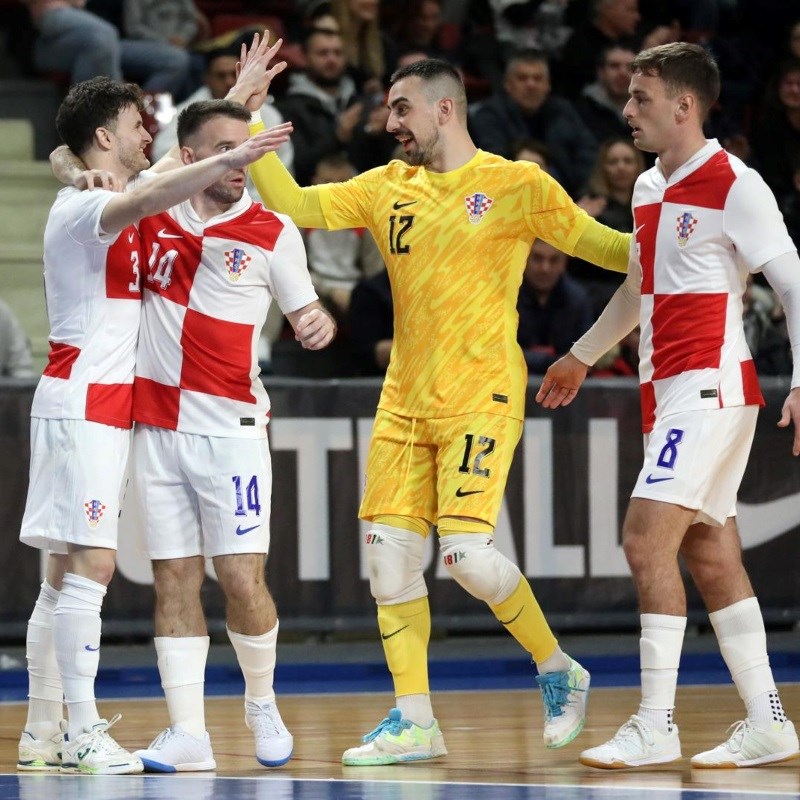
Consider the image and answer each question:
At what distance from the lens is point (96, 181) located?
5.61 m

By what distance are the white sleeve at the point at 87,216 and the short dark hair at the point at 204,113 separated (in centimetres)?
35

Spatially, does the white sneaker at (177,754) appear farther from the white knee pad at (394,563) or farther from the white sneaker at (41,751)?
the white knee pad at (394,563)

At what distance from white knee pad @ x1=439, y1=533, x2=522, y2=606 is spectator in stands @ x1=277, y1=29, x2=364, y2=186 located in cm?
544

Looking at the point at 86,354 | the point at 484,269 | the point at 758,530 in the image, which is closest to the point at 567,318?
the point at 758,530

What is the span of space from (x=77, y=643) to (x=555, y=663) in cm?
165

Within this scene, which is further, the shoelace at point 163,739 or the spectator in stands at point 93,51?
the spectator in stands at point 93,51

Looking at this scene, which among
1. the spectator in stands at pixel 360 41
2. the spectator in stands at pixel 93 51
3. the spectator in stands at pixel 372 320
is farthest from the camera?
the spectator in stands at pixel 360 41

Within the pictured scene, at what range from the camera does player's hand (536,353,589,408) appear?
623 cm

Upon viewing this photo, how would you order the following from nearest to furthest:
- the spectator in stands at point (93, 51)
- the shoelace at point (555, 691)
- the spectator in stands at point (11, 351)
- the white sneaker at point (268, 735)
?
1. the white sneaker at point (268, 735)
2. the shoelace at point (555, 691)
3. the spectator in stands at point (11, 351)
4. the spectator in stands at point (93, 51)

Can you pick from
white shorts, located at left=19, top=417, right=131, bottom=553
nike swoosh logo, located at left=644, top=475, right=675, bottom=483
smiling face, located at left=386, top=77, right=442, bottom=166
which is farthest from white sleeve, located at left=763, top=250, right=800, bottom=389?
white shorts, located at left=19, top=417, right=131, bottom=553

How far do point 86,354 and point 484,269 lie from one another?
4.54 ft

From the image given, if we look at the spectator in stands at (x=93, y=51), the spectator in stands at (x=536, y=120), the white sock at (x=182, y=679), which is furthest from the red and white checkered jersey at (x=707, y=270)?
the spectator in stands at (x=93, y=51)

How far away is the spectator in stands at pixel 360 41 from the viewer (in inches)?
469

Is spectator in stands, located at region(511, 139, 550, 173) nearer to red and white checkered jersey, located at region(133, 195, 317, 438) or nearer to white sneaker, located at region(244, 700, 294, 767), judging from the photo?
red and white checkered jersey, located at region(133, 195, 317, 438)
